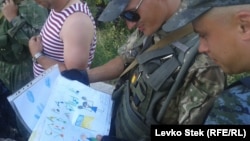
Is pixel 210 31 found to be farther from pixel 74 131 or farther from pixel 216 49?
pixel 74 131

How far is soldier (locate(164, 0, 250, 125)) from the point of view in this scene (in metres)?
1.50

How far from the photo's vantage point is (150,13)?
2.26m

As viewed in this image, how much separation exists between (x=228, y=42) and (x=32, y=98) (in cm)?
106

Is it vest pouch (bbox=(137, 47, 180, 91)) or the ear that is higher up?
the ear

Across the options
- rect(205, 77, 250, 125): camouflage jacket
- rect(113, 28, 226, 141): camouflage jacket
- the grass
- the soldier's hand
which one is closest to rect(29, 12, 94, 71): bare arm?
rect(113, 28, 226, 141): camouflage jacket

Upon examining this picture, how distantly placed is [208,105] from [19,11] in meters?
1.61

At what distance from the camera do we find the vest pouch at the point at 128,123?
7.31ft

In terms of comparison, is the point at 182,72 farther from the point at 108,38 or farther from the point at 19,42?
the point at 108,38

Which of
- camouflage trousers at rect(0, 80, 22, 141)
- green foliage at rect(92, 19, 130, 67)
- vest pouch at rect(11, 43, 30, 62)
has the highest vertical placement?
vest pouch at rect(11, 43, 30, 62)

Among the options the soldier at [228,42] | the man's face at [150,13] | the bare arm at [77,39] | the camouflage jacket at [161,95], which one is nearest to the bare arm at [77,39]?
the bare arm at [77,39]

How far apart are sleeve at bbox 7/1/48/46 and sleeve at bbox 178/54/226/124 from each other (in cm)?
136

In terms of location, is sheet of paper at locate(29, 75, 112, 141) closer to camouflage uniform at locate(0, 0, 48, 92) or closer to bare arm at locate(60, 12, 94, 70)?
bare arm at locate(60, 12, 94, 70)

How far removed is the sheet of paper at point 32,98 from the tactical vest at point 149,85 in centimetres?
36

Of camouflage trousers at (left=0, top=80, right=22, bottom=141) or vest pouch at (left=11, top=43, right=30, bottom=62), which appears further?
vest pouch at (left=11, top=43, right=30, bottom=62)
